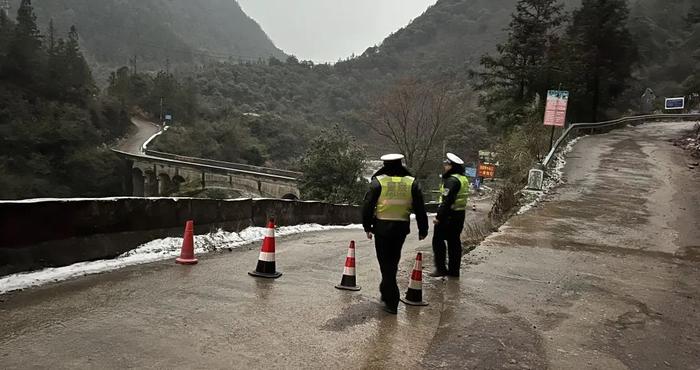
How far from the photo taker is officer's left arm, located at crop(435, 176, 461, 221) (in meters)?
7.06

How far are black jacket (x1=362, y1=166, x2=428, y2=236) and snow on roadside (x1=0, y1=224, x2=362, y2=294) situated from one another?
12.2ft

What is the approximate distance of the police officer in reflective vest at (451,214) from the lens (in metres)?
7.09

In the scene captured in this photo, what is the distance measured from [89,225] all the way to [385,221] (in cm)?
431

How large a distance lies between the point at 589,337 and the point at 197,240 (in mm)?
6554

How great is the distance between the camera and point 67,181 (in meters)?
56.2

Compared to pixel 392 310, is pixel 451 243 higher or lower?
higher

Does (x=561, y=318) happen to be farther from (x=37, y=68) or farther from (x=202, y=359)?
(x=37, y=68)

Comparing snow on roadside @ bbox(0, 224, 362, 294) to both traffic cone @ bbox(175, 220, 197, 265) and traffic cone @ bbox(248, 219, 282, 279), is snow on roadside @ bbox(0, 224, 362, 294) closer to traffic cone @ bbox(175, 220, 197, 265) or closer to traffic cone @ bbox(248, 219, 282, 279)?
traffic cone @ bbox(175, 220, 197, 265)

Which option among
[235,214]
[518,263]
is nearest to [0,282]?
[235,214]

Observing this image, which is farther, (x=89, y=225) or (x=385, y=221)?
(x=89, y=225)

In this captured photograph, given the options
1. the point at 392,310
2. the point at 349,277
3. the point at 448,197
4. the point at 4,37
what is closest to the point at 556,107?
the point at 448,197

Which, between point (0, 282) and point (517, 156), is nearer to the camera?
point (0, 282)

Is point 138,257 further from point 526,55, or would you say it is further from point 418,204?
point 526,55

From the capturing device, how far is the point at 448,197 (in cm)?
707
